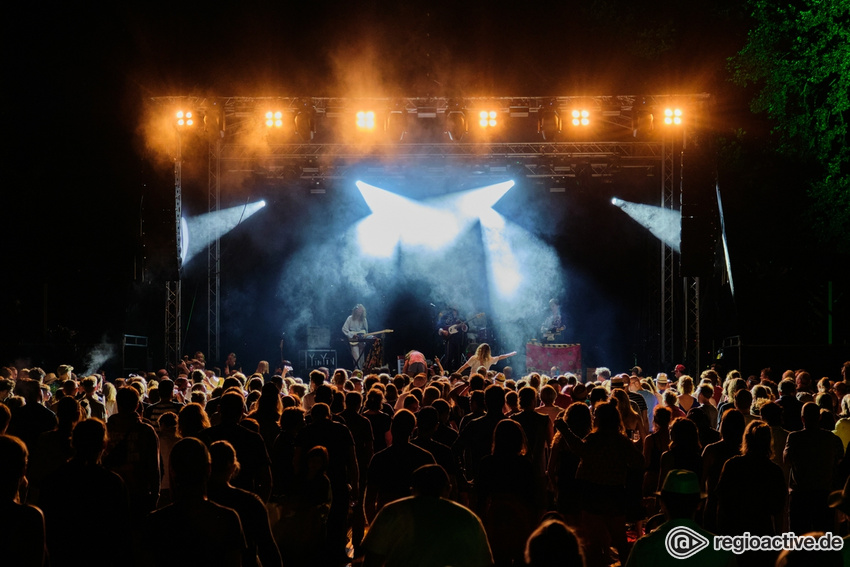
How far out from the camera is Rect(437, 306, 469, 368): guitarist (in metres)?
20.3

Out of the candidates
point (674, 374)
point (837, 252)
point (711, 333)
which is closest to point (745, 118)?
point (837, 252)

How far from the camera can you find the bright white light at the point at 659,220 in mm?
17156

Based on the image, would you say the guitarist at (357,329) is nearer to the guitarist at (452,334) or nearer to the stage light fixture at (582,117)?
the guitarist at (452,334)

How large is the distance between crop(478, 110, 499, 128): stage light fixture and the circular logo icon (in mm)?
12643

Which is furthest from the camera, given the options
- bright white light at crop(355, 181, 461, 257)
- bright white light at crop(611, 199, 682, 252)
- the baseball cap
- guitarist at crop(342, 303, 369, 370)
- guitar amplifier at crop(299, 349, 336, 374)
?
bright white light at crop(355, 181, 461, 257)

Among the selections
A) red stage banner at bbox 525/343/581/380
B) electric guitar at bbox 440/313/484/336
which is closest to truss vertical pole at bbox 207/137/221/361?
electric guitar at bbox 440/313/484/336

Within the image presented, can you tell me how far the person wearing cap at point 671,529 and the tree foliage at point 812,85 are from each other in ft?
50.4

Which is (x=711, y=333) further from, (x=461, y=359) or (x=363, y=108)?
(x=363, y=108)

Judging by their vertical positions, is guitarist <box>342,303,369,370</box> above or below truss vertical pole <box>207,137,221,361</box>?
below

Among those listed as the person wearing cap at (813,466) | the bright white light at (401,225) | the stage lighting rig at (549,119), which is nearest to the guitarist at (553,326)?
the bright white light at (401,225)

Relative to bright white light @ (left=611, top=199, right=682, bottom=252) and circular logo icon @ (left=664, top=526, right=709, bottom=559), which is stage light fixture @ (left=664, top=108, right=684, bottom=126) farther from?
circular logo icon @ (left=664, top=526, right=709, bottom=559)

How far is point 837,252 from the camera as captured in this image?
17.2m

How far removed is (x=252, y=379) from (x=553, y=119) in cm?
883

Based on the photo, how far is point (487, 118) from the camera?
15117 millimetres
